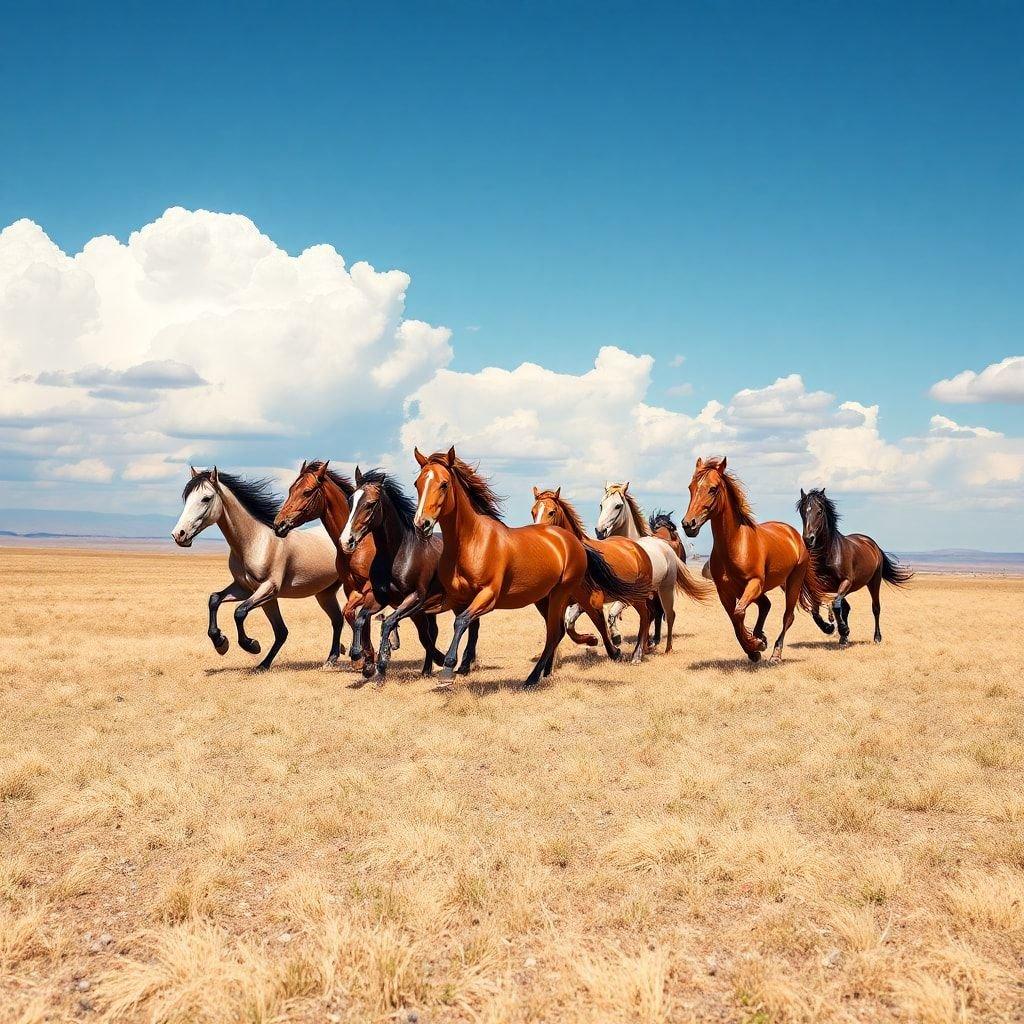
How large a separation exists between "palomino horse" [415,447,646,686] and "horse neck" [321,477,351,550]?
2158 mm

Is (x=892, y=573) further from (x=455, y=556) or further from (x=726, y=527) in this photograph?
(x=455, y=556)

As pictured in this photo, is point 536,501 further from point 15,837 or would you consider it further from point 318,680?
point 15,837

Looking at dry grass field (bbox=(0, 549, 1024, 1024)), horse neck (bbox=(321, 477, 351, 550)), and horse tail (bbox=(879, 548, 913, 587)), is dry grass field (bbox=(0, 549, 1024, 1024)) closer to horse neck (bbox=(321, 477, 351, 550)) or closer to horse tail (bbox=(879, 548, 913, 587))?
horse neck (bbox=(321, 477, 351, 550))

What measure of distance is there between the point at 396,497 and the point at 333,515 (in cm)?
140

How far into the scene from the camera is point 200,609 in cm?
3008

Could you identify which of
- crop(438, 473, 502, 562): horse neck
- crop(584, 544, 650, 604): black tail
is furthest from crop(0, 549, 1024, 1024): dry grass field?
crop(438, 473, 502, 562): horse neck

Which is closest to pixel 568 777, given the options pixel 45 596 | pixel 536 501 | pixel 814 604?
pixel 536 501

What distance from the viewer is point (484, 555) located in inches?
455

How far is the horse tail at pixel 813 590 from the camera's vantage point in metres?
16.1

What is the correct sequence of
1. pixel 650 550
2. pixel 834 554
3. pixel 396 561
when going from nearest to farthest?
pixel 396 561 < pixel 650 550 < pixel 834 554

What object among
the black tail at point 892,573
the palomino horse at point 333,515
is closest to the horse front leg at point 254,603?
the palomino horse at point 333,515

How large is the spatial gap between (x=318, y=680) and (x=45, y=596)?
86.2 feet

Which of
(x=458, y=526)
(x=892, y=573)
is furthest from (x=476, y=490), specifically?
(x=892, y=573)

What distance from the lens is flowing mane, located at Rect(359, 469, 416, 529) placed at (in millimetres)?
12429
